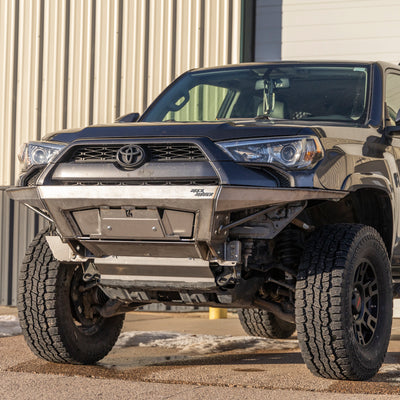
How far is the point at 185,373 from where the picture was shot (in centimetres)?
566

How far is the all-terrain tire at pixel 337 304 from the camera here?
508cm

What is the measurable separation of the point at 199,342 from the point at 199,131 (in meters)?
2.69

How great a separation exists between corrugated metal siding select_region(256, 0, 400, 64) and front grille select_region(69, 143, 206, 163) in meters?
6.05

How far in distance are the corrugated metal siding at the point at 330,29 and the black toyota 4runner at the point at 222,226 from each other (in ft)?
15.6

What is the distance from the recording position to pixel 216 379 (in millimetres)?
5453

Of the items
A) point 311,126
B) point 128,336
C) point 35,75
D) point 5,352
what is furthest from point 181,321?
point 311,126

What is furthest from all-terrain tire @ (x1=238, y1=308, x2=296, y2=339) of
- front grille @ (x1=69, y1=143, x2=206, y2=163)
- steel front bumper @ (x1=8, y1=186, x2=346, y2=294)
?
front grille @ (x1=69, y1=143, x2=206, y2=163)

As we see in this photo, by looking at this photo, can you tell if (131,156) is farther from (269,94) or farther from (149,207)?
(269,94)

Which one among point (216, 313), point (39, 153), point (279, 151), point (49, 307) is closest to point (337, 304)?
point (279, 151)

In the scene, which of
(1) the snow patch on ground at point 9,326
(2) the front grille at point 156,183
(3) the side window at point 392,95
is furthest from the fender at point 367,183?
(1) the snow patch on ground at point 9,326

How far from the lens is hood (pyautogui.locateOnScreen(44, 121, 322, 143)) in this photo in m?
5.06

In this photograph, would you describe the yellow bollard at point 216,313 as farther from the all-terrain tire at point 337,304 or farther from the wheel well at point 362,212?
the all-terrain tire at point 337,304

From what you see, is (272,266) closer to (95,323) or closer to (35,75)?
(95,323)

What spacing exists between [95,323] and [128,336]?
1368 mm
